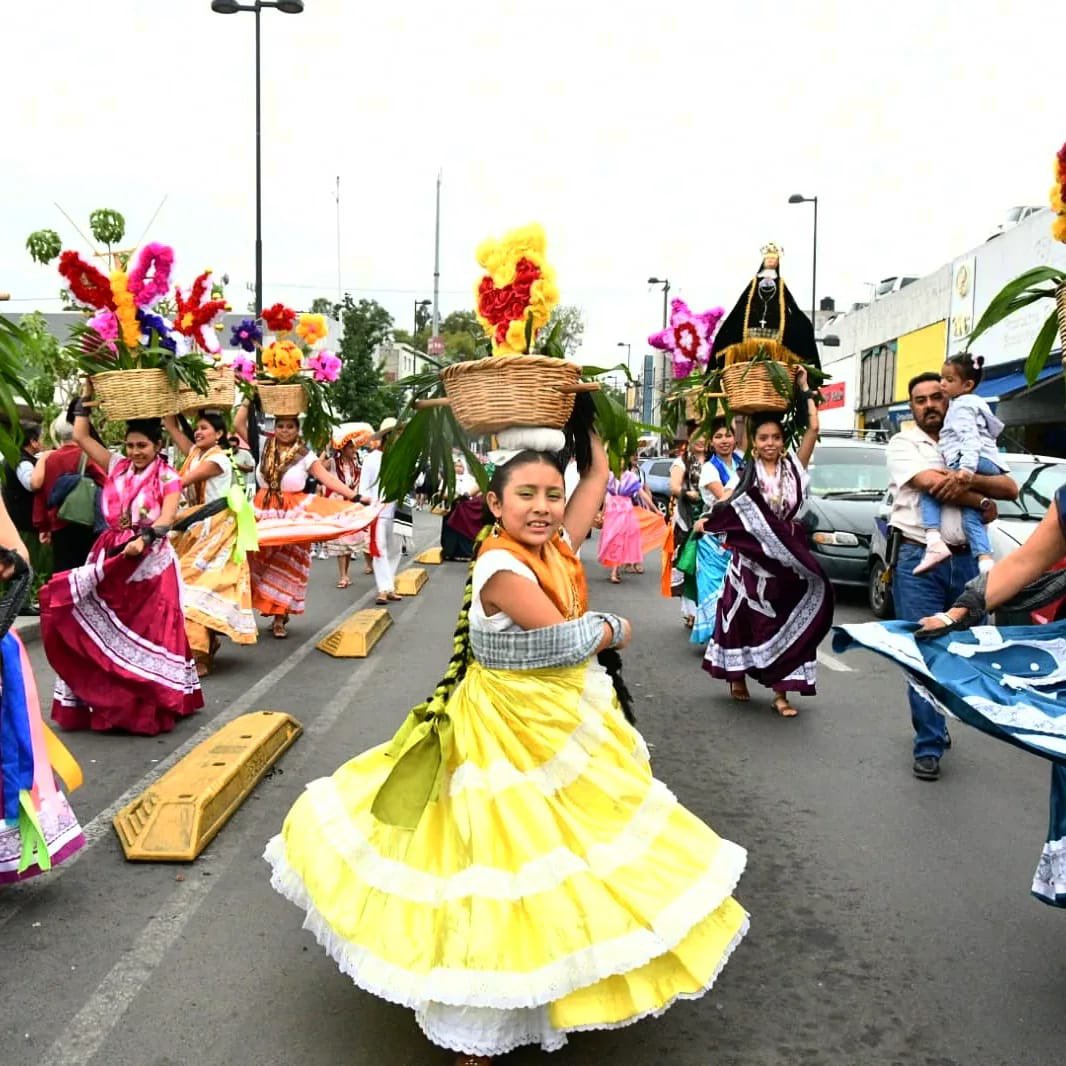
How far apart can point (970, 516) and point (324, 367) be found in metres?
6.51

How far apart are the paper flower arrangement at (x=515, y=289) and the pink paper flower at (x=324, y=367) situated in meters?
6.95

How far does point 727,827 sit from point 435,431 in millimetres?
2439

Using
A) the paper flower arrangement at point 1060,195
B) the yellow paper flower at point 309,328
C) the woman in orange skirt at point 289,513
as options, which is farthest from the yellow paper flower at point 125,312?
the paper flower arrangement at point 1060,195

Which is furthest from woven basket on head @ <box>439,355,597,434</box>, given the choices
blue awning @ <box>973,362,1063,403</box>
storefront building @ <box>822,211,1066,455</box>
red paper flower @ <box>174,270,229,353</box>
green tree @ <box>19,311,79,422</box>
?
blue awning @ <box>973,362,1063,403</box>

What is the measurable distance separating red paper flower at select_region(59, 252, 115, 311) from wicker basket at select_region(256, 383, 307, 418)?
2.52 m

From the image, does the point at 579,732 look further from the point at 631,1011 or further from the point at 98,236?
the point at 98,236

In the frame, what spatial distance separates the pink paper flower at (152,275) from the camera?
7.54 m

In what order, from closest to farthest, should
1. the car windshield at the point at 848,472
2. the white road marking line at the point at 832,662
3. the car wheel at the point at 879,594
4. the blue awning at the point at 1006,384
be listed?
1. the white road marking line at the point at 832,662
2. the car wheel at the point at 879,594
3. the car windshield at the point at 848,472
4. the blue awning at the point at 1006,384

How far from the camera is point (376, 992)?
9.84 ft

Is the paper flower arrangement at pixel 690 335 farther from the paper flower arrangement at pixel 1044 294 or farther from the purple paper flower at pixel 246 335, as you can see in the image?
the purple paper flower at pixel 246 335

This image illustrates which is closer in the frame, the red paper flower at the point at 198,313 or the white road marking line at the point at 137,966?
the white road marking line at the point at 137,966

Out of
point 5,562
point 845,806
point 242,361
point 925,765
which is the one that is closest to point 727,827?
point 845,806

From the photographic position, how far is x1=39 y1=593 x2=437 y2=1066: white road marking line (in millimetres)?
3320

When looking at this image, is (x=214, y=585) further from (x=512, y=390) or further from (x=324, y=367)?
(x=512, y=390)
